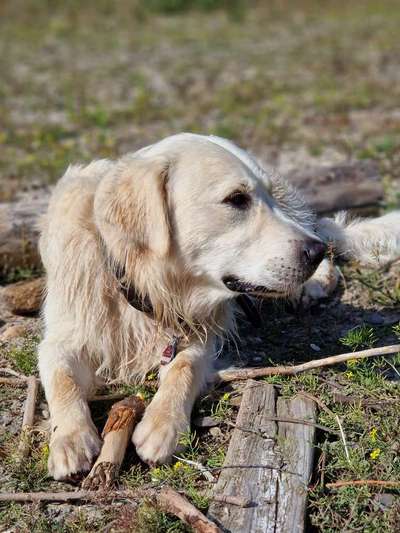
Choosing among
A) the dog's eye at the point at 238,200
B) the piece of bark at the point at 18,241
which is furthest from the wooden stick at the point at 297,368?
the piece of bark at the point at 18,241

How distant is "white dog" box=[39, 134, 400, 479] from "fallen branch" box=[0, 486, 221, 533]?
0.25m

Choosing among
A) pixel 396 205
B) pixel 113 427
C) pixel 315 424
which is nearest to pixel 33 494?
pixel 113 427

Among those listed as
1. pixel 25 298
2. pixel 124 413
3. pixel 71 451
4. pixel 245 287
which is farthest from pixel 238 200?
pixel 25 298

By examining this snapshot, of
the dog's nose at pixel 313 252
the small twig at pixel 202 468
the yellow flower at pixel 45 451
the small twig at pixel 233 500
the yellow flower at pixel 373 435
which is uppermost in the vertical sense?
the dog's nose at pixel 313 252

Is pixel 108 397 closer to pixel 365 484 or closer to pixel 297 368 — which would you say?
pixel 297 368

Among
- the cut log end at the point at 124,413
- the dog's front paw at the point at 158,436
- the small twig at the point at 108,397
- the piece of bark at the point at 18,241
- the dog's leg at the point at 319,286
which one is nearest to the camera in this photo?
the dog's front paw at the point at 158,436

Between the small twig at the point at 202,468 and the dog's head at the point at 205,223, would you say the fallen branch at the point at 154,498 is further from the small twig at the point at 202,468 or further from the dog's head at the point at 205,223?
the dog's head at the point at 205,223

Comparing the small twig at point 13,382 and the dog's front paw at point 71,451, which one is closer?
the dog's front paw at point 71,451

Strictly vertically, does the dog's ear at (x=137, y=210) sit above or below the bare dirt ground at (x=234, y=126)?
above

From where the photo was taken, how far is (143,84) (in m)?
10.7

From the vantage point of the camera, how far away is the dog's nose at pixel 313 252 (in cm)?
338

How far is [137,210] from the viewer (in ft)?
11.3

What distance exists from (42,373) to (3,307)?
1130mm

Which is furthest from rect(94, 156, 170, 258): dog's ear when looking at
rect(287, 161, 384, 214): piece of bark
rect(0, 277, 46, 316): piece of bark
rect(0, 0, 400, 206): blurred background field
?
rect(0, 0, 400, 206): blurred background field
